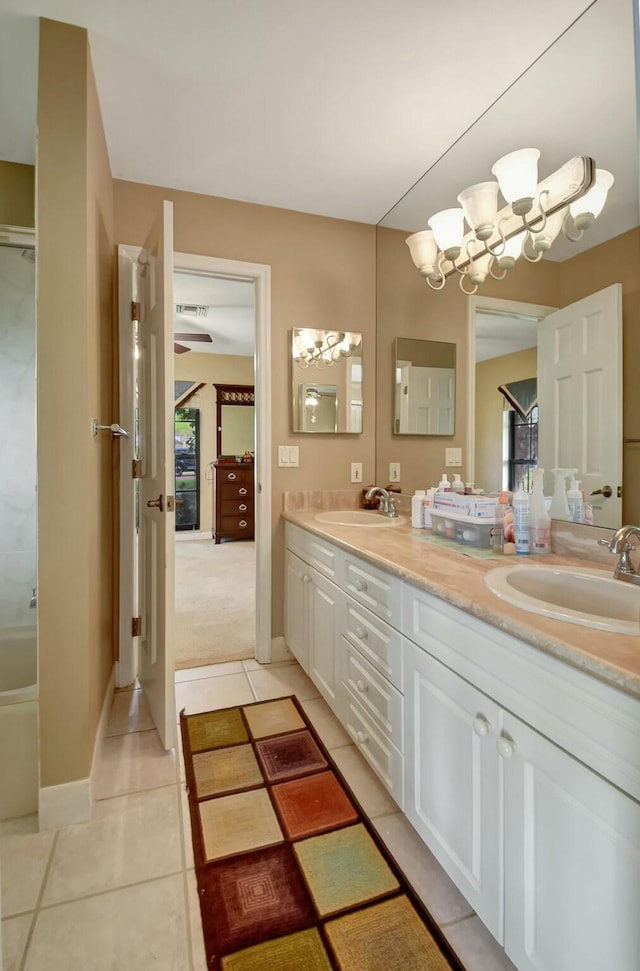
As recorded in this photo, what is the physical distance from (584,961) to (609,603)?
64 centimetres

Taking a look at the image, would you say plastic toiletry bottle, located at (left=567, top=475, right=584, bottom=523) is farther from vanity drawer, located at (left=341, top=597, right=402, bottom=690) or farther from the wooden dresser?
the wooden dresser

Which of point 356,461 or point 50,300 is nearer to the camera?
point 50,300

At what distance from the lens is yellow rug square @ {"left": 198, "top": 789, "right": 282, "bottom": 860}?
133 cm

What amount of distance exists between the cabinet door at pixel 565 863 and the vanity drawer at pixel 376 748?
0.45 m

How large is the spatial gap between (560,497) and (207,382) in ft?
18.1

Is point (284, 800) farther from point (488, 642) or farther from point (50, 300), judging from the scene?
point (50, 300)

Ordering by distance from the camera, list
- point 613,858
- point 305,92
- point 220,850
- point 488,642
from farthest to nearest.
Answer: point 305,92, point 220,850, point 488,642, point 613,858

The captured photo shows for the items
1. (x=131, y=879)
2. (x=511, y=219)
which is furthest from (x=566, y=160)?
(x=131, y=879)

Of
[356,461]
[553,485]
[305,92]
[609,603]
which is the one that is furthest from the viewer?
[356,461]

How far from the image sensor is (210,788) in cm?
157

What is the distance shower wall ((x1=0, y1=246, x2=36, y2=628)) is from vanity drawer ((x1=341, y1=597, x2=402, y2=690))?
1504 mm

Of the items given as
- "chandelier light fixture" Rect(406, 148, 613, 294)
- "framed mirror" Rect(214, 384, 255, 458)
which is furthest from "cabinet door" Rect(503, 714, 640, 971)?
"framed mirror" Rect(214, 384, 255, 458)

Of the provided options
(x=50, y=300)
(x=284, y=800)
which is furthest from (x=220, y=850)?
(x=50, y=300)

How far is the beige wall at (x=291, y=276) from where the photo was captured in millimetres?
2295
